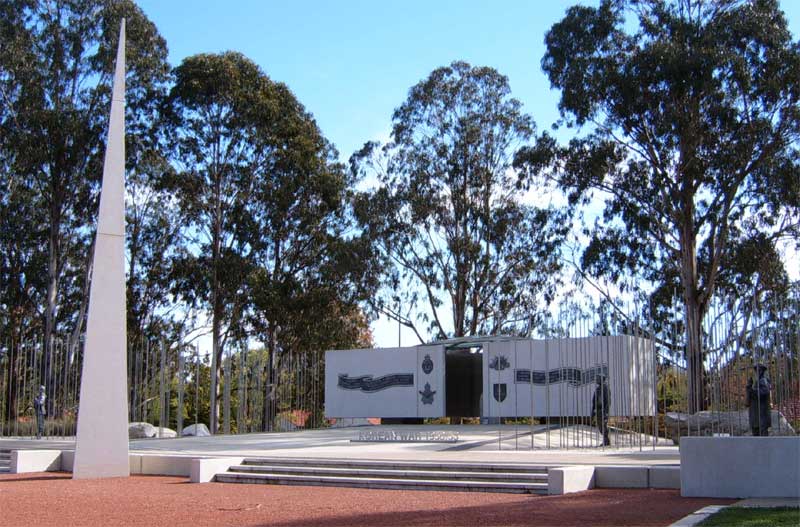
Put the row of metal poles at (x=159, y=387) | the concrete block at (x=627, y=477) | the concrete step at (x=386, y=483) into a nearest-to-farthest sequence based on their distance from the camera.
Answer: the concrete block at (x=627, y=477), the concrete step at (x=386, y=483), the row of metal poles at (x=159, y=387)

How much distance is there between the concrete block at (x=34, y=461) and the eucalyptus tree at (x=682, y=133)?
19034 mm

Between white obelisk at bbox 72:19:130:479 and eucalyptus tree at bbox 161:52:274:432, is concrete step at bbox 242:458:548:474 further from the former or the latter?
eucalyptus tree at bbox 161:52:274:432

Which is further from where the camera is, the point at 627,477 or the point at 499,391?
the point at 499,391

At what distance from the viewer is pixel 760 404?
1294 centimetres

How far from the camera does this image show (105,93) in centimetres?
3366

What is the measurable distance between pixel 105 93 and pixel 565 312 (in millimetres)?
22983

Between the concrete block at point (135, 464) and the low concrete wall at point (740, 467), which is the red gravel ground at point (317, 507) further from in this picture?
the concrete block at point (135, 464)

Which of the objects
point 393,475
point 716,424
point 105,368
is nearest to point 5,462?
point 105,368

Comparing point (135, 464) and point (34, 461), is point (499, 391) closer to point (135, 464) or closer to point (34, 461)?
point (135, 464)

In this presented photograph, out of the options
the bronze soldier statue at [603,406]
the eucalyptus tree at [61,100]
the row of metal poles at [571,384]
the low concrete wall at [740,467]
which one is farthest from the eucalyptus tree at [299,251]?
the low concrete wall at [740,467]

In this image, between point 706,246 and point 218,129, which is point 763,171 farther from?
point 218,129

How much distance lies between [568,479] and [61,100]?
2794 cm

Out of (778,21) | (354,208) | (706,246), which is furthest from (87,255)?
(778,21)

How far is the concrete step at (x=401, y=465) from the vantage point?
12.9 m
